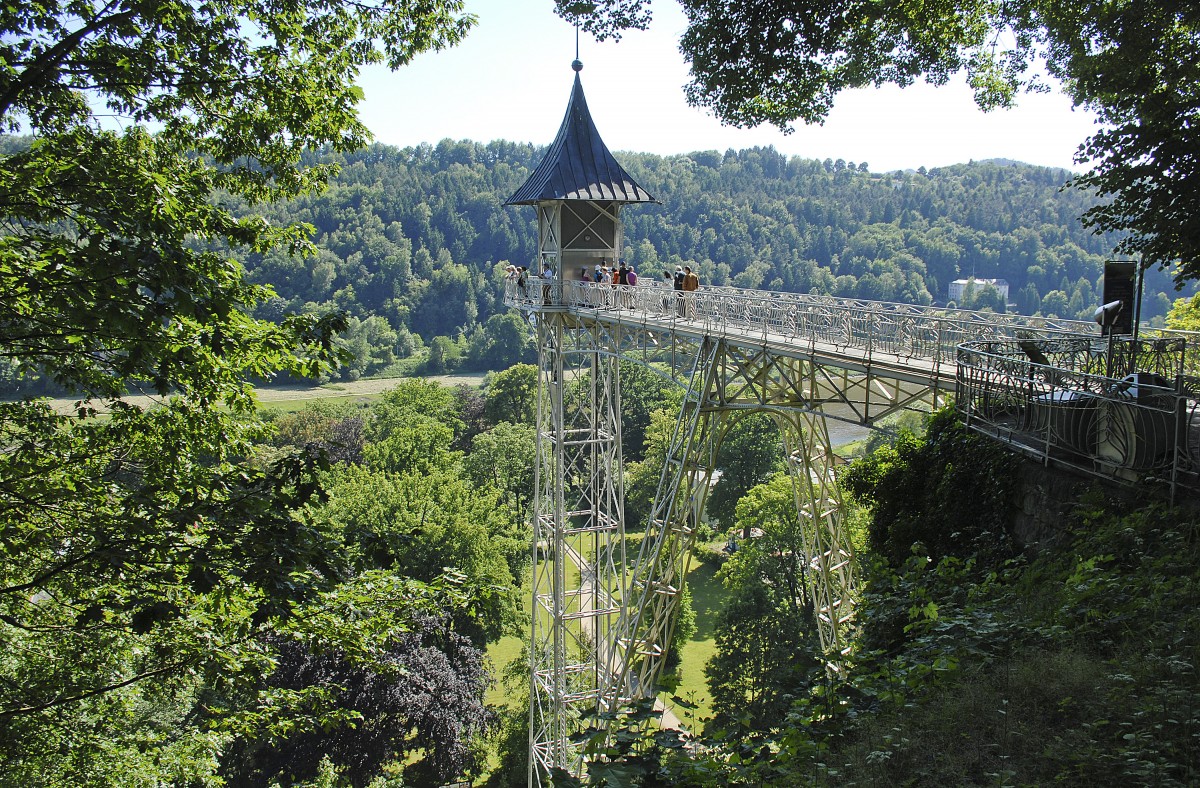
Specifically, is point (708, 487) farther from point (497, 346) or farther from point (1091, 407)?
point (497, 346)

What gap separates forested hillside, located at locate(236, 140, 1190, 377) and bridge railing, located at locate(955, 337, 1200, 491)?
58.5 metres

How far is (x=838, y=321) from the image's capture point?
989 centimetres

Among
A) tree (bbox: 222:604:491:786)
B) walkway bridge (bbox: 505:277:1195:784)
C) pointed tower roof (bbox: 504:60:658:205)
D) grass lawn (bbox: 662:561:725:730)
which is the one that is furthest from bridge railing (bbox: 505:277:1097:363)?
grass lawn (bbox: 662:561:725:730)

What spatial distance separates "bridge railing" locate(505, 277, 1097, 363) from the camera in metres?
9.24

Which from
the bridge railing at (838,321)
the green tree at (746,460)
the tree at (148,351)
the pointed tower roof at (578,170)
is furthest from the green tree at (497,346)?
the tree at (148,351)

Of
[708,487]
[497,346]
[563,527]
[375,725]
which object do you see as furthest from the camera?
[497,346]

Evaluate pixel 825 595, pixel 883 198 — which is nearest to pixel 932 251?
pixel 883 198

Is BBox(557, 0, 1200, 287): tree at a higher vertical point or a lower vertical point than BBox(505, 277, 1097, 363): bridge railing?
higher

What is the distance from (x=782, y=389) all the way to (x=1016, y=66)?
16.7 feet

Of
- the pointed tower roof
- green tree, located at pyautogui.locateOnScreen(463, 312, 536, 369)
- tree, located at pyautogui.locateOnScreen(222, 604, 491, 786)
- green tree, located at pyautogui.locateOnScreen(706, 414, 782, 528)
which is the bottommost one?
tree, located at pyautogui.locateOnScreen(222, 604, 491, 786)

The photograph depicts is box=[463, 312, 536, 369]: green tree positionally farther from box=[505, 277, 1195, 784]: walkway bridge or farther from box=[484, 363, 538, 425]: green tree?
box=[505, 277, 1195, 784]: walkway bridge

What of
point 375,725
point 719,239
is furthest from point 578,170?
point 719,239

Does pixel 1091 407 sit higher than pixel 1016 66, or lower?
lower

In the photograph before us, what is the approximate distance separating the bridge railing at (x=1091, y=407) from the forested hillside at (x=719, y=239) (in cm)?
5853
